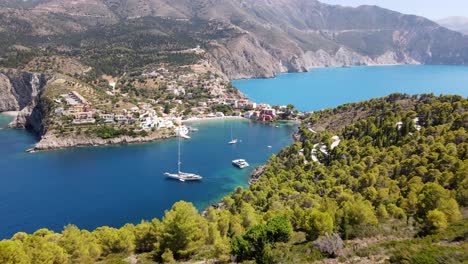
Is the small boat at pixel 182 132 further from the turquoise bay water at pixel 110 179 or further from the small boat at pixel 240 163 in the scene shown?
Result: the small boat at pixel 240 163

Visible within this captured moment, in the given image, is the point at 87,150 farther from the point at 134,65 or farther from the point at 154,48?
the point at 154,48

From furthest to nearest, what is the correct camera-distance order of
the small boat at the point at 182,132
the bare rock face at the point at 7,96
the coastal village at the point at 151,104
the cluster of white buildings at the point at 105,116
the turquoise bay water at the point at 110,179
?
1. the bare rock face at the point at 7,96
2. the small boat at the point at 182,132
3. the cluster of white buildings at the point at 105,116
4. the coastal village at the point at 151,104
5. the turquoise bay water at the point at 110,179

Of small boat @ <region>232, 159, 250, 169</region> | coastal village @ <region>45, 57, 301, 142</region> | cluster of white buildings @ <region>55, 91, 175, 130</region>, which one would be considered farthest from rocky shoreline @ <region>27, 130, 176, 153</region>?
small boat @ <region>232, 159, 250, 169</region>

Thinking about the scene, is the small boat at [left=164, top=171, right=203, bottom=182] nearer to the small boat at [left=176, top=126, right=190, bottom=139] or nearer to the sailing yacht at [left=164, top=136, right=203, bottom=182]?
the sailing yacht at [left=164, top=136, right=203, bottom=182]

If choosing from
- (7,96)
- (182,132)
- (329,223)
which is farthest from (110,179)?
(7,96)

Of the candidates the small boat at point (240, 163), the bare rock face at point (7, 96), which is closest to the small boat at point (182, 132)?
the small boat at point (240, 163)

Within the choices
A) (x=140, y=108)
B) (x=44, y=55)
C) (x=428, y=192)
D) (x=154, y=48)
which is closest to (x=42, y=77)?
(x=44, y=55)
